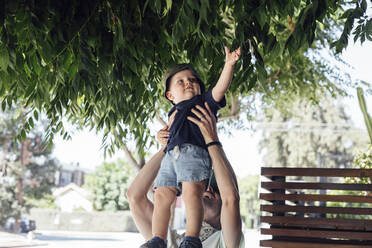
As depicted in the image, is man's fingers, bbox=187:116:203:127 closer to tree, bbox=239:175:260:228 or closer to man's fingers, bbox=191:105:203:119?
man's fingers, bbox=191:105:203:119

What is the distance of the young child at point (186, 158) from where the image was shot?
1872 millimetres

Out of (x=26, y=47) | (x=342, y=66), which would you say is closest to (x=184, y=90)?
(x=26, y=47)

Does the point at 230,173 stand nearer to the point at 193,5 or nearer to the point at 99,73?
the point at 193,5

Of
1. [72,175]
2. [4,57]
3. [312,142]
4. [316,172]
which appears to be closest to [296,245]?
[316,172]

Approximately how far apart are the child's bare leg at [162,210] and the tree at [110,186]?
4347 centimetres

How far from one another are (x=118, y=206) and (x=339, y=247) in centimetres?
4337

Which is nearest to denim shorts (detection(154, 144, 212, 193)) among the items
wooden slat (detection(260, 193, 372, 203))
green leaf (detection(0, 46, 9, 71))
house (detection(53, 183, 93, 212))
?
green leaf (detection(0, 46, 9, 71))

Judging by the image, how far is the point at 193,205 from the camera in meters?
1.87

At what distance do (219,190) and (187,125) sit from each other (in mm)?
263

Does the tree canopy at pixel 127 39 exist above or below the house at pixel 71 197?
below

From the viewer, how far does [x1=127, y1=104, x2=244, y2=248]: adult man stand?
1.88m

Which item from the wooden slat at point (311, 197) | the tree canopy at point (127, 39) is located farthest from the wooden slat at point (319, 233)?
the tree canopy at point (127, 39)

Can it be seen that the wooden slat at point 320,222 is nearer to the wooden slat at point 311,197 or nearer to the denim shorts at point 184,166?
the wooden slat at point 311,197

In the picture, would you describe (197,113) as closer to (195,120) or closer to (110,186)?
(195,120)
